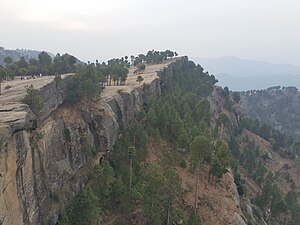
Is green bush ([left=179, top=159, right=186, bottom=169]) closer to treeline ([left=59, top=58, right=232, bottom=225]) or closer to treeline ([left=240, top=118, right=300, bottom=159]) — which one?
treeline ([left=59, top=58, right=232, bottom=225])

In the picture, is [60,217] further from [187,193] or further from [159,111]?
[159,111]

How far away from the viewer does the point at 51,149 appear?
4388cm

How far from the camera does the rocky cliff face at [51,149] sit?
32.7 m

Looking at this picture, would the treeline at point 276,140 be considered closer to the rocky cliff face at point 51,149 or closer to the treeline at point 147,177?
the treeline at point 147,177

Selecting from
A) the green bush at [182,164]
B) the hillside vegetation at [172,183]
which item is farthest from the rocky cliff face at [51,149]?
the green bush at [182,164]

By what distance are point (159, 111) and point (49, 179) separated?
35.2m

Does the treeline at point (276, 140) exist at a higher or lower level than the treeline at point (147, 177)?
lower

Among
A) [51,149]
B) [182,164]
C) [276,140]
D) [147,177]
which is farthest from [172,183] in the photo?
[276,140]

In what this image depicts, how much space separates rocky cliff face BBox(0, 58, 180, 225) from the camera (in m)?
32.7

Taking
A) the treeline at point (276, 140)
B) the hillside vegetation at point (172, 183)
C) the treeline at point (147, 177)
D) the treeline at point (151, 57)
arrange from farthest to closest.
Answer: the treeline at point (151, 57), the treeline at point (276, 140), the hillside vegetation at point (172, 183), the treeline at point (147, 177)

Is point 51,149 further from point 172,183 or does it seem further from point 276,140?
point 276,140

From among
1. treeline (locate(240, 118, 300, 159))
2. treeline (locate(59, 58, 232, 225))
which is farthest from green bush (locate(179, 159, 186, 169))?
treeline (locate(240, 118, 300, 159))

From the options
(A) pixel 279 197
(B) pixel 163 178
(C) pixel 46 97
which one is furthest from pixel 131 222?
(A) pixel 279 197

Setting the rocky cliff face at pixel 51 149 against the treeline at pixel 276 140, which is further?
the treeline at pixel 276 140
